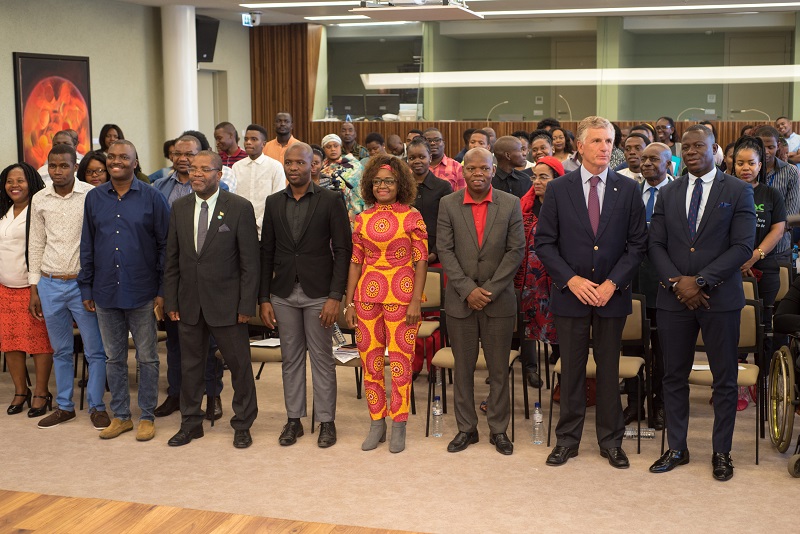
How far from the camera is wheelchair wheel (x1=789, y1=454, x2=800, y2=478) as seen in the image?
193 inches

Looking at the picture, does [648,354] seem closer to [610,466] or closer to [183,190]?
[610,466]

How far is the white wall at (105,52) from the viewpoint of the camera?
11.4 m

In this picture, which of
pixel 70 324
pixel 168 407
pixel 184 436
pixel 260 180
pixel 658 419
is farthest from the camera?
pixel 260 180

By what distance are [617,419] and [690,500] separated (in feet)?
2.32

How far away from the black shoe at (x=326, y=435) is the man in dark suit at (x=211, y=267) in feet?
1.38

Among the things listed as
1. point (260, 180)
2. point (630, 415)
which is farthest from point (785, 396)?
point (260, 180)

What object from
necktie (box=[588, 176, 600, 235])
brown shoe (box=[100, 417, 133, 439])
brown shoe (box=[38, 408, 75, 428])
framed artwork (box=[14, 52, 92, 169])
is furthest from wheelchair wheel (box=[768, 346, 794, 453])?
framed artwork (box=[14, 52, 92, 169])

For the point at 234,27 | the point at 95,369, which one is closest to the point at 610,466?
the point at 95,369

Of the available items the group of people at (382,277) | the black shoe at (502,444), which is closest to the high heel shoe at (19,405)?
the group of people at (382,277)

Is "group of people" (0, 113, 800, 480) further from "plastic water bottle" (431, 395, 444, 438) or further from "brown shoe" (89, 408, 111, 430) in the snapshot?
"plastic water bottle" (431, 395, 444, 438)

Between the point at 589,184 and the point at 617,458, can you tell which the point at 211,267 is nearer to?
the point at 589,184

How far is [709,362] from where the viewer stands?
16.5ft

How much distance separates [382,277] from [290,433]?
113 centimetres

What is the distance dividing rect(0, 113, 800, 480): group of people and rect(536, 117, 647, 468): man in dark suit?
1 cm
